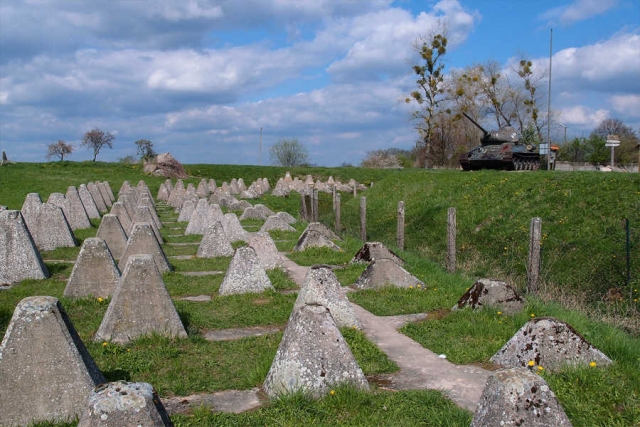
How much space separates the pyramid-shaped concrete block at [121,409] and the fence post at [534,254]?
7669mm

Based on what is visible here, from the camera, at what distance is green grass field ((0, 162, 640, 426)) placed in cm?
464

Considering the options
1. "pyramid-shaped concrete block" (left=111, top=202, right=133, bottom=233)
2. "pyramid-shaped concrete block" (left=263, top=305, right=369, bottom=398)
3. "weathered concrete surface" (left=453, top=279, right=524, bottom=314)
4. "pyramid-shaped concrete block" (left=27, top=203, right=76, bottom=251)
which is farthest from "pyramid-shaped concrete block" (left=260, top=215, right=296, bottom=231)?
"pyramid-shaped concrete block" (left=263, top=305, right=369, bottom=398)

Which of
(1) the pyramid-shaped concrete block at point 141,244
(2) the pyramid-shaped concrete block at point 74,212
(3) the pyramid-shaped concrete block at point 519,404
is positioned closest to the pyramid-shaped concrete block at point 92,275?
(1) the pyramid-shaped concrete block at point 141,244

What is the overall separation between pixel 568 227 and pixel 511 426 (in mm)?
12661

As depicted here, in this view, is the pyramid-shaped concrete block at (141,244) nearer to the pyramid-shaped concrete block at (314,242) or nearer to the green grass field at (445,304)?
the green grass field at (445,304)

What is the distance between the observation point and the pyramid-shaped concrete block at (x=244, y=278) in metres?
8.73

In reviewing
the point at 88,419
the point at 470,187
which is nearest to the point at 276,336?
the point at 88,419

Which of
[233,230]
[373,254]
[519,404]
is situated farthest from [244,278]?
[233,230]

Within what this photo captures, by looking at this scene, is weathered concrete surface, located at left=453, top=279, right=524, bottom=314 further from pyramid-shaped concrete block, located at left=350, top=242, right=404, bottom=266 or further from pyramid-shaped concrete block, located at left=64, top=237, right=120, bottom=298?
pyramid-shaped concrete block, located at left=64, top=237, right=120, bottom=298

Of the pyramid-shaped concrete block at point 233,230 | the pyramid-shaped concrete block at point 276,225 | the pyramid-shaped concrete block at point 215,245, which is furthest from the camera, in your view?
the pyramid-shaped concrete block at point 276,225

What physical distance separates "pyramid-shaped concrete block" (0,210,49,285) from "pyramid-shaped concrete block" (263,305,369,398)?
640cm

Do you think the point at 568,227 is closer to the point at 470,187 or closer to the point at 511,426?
the point at 470,187

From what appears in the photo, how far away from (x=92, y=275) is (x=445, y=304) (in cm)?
506

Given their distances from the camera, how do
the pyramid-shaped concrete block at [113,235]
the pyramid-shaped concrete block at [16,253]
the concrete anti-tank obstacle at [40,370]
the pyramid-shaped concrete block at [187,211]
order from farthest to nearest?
the pyramid-shaped concrete block at [187,211] → the pyramid-shaped concrete block at [113,235] → the pyramid-shaped concrete block at [16,253] → the concrete anti-tank obstacle at [40,370]
